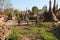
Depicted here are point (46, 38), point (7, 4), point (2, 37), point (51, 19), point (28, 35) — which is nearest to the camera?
point (2, 37)

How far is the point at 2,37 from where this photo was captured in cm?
1134

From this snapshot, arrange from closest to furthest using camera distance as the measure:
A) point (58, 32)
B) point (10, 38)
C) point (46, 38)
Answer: point (10, 38) < point (46, 38) < point (58, 32)

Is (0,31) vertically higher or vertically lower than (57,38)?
higher

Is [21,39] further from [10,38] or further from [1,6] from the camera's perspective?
[1,6]

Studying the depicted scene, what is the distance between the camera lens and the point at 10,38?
12625 millimetres

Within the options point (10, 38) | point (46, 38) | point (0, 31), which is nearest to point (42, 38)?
point (46, 38)

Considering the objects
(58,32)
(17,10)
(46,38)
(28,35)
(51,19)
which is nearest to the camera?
(46,38)

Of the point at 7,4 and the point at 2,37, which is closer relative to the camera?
the point at 2,37

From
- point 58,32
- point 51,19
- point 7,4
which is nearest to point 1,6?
point 7,4

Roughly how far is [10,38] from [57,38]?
141 inches

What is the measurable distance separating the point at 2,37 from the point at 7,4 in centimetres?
2262

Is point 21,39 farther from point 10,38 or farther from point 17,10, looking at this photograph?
point 17,10

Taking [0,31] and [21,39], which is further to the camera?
[21,39]

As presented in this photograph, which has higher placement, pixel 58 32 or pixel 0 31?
pixel 0 31
